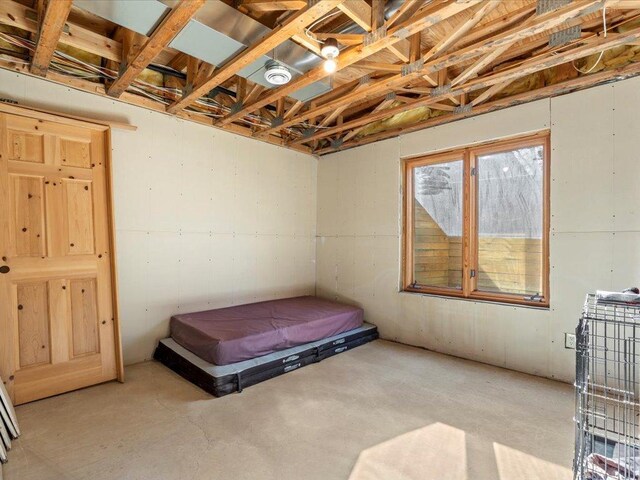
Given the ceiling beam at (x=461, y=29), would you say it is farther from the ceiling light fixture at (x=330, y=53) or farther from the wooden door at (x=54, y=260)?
the wooden door at (x=54, y=260)

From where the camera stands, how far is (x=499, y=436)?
2162 mm

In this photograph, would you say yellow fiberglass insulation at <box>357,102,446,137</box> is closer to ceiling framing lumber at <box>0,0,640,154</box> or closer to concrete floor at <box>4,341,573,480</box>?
ceiling framing lumber at <box>0,0,640,154</box>

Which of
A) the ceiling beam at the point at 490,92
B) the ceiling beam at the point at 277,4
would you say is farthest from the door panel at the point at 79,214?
the ceiling beam at the point at 490,92

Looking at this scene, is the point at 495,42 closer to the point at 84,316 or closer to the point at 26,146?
the point at 26,146

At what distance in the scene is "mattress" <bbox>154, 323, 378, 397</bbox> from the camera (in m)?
2.71

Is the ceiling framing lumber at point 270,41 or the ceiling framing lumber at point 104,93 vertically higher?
the ceiling framing lumber at point 104,93

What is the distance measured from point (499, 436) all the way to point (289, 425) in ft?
4.63

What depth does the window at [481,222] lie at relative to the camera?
3219mm

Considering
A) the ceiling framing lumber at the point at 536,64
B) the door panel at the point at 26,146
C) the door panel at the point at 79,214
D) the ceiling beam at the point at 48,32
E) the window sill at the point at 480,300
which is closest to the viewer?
the ceiling beam at the point at 48,32

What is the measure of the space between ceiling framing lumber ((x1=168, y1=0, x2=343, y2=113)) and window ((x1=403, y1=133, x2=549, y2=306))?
240 centimetres

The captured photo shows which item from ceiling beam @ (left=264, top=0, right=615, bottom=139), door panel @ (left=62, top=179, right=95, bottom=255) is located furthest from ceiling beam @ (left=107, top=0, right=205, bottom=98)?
ceiling beam @ (left=264, top=0, right=615, bottom=139)

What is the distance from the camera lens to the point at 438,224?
12.9ft

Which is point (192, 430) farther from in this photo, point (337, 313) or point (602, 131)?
point (602, 131)

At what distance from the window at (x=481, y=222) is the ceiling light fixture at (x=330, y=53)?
1.97m
